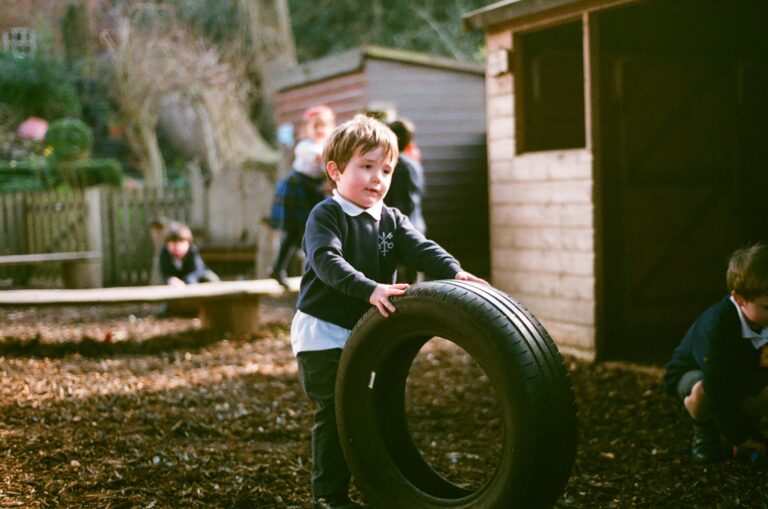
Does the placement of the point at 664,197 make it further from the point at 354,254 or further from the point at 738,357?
the point at 354,254

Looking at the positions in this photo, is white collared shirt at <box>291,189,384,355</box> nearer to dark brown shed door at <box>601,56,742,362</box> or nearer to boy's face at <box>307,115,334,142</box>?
dark brown shed door at <box>601,56,742,362</box>

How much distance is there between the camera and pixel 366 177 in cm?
348

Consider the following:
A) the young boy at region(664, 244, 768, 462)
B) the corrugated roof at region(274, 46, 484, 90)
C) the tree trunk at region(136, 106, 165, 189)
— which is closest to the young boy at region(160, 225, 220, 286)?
the corrugated roof at region(274, 46, 484, 90)

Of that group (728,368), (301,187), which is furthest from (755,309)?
(301,187)

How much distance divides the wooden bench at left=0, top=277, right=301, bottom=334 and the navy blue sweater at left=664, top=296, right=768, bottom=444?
184 inches

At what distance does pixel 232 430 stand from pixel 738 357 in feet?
8.83

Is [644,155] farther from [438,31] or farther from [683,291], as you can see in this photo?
[438,31]

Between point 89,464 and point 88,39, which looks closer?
point 89,464

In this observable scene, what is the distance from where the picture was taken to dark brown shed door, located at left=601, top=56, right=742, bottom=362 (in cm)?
720

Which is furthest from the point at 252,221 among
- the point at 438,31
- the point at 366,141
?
the point at 438,31

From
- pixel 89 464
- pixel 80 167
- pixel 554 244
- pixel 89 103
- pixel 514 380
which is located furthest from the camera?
pixel 89 103

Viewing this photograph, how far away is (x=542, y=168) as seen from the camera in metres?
7.59

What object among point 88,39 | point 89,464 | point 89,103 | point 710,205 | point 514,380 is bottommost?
point 89,464

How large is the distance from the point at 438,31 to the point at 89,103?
9.98 m
